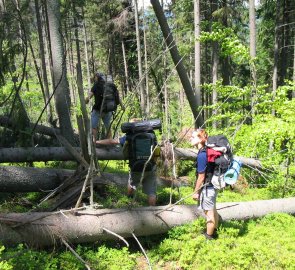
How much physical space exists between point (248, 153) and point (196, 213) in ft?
9.63

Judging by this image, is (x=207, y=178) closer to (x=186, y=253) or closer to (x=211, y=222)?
(x=211, y=222)

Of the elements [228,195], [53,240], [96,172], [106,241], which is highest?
[96,172]

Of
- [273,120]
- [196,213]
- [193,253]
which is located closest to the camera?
[193,253]

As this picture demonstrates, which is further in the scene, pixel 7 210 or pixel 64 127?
pixel 64 127

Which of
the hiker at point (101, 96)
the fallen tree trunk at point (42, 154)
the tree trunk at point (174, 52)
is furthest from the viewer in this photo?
the hiker at point (101, 96)

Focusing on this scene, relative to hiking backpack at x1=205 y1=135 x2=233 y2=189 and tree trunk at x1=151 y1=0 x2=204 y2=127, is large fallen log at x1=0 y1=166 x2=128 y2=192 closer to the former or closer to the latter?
hiking backpack at x1=205 y1=135 x2=233 y2=189

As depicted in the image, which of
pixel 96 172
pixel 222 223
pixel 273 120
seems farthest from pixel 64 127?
pixel 273 120

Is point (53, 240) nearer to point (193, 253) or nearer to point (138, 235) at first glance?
point (138, 235)

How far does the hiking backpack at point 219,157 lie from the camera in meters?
5.19

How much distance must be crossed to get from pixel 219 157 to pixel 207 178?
42cm

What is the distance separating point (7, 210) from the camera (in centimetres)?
532

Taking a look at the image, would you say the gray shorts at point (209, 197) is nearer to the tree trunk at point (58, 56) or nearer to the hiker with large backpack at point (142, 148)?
the hiker with large backpack at point (142, 148)

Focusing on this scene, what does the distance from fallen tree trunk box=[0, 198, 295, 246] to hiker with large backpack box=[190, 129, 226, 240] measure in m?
0.38

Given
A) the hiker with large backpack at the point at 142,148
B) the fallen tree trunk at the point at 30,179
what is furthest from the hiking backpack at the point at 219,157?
the fallen tree trunk at the point at 30,179
